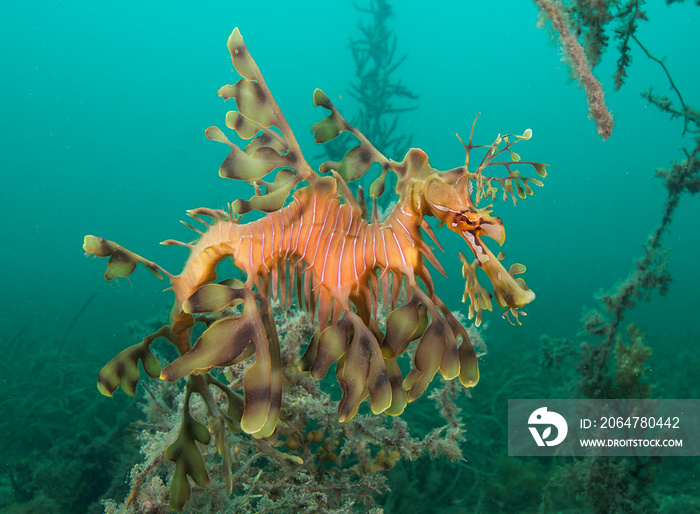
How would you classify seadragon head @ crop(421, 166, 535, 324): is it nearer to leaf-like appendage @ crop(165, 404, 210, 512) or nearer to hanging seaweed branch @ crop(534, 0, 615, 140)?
leaf-like appendage @ crop(165, 404, 210, 512)

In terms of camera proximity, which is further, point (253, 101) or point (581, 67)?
point (581, 67)

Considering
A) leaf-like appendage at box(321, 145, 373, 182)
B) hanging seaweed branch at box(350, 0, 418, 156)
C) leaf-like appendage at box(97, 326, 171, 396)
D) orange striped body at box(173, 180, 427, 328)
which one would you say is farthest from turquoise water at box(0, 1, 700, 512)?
orange striped body at box(173, 180, 427, 328)

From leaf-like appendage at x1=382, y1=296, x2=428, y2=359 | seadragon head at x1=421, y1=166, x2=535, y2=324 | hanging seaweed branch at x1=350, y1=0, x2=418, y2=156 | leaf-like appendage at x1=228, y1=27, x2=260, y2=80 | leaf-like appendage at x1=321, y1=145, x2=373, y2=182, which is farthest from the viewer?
hanging seaweed branch at x1=350, y1=0, x2=418, y2=156

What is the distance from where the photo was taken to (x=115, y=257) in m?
1.31

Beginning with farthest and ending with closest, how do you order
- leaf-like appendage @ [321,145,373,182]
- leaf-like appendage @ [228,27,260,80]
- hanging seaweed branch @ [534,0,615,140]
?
hanging seaweed branch @ [534,0,615,140] → leaf-like appendage @ [321,145,373,182] → leaf-like appendage @ [228,27,260,80]

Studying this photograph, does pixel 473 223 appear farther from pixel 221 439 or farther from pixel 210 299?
pixel 221 439

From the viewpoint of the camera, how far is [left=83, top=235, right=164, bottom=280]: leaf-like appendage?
1.25 meters

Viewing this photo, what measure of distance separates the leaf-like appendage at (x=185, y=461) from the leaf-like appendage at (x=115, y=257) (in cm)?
50

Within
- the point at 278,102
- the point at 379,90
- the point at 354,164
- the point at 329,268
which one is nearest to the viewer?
the point at 329,268

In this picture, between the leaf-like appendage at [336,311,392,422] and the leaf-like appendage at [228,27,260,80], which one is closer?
the leaf-like appendage at [336,311,392,422]

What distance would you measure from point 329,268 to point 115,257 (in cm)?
74

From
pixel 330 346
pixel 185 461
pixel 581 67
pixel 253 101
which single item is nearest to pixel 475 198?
pixel 330 346

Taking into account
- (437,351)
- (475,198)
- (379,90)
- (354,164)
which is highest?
(379,90)

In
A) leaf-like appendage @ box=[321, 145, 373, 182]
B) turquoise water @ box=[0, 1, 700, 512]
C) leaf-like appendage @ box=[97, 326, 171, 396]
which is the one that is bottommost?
leaf-like appendage @ box=[97, 326, 171, 396]
